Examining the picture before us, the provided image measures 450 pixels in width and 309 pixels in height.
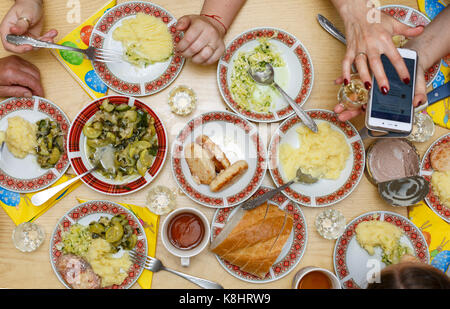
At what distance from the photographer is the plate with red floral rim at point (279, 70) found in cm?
179

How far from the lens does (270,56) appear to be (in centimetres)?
184

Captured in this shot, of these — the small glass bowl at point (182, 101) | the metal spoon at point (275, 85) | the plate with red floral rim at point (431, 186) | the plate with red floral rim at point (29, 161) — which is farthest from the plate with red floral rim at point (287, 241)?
Result: the plate with red floral rim at point (29, 161)

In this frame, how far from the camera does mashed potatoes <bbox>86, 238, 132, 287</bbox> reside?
169cm

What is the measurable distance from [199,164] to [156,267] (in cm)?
56

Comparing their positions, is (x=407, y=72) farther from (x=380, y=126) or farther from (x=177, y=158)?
(x=177, y=158)

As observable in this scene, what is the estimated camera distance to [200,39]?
168cm

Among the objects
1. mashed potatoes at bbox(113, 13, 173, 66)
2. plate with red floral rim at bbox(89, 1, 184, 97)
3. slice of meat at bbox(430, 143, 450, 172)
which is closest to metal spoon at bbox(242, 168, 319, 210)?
slice of meat at bbox(430, 143, 450, 172)

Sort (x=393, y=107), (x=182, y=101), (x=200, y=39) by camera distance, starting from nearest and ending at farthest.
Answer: (x=393, y=107) → (x=200, y=39) → (x=182, y=101)

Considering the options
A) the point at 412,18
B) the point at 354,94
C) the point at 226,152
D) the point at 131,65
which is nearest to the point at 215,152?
the point at 226,152

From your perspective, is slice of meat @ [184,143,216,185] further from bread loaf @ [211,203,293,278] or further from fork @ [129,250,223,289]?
fork @ [129,250,223,289]

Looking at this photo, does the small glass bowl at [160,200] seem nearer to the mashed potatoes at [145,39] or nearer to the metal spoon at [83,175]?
the metal spoon at [83,175]

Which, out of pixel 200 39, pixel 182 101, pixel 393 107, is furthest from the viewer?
pixel 182 101

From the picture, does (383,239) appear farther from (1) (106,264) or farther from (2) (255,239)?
(1) (106,264)

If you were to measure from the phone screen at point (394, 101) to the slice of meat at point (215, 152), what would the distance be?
29.2 inches
